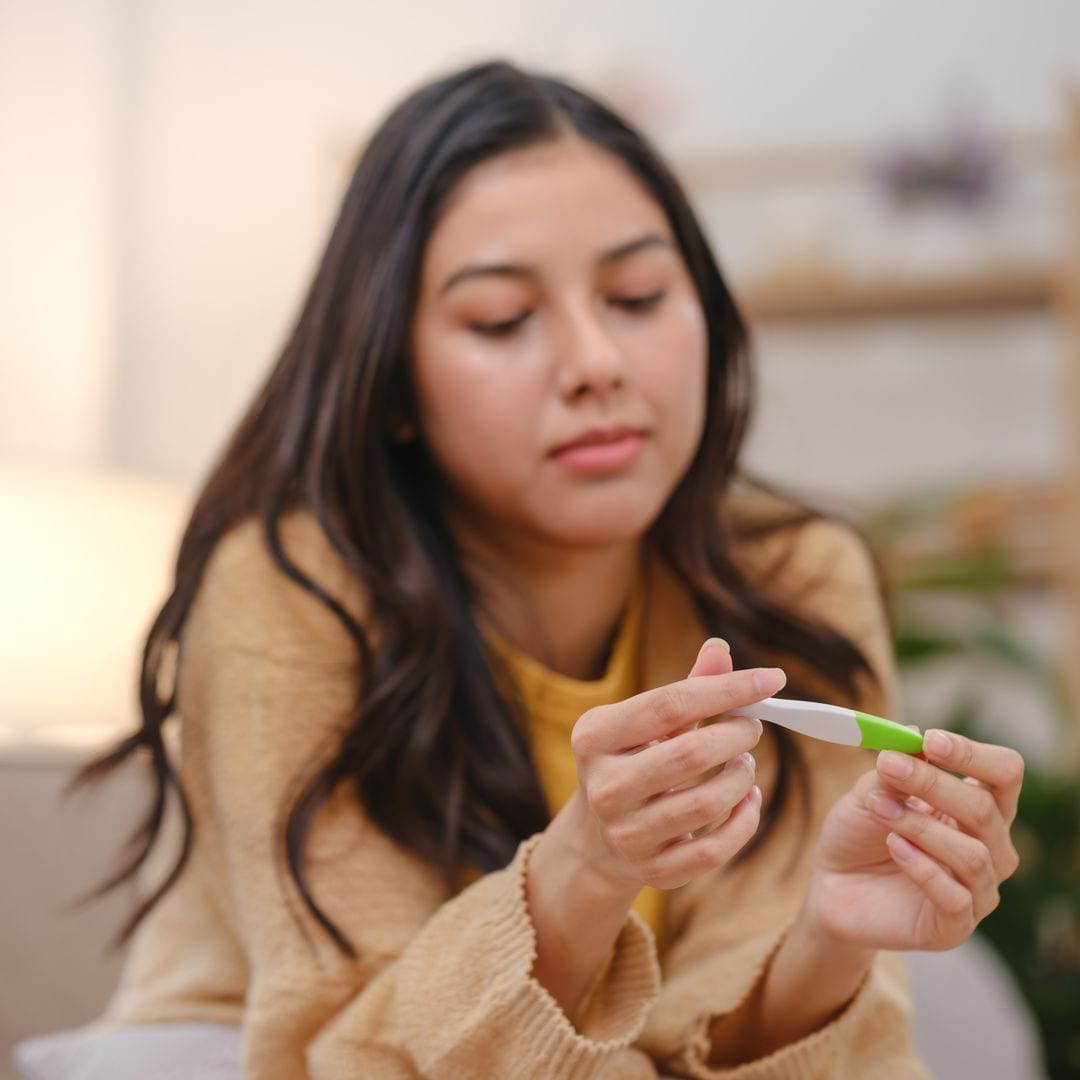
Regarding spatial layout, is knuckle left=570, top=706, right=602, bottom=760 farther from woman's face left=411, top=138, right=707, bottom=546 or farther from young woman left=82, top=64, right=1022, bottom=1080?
woman's face left=411, top=138, right=707, bottom=546

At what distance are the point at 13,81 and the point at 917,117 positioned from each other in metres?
1.34

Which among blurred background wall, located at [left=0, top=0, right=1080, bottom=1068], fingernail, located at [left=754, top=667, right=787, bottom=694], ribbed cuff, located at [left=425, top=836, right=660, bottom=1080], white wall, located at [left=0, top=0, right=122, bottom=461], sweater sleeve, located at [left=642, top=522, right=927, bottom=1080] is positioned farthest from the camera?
blurred background wall, located at [left=0, top=0, right=1080, bottom=1068]

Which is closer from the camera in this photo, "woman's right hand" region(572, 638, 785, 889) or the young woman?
"woman's right hand" region(572, 638, 785, 889)

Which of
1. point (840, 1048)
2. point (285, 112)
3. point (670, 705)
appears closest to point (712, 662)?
point (670, 705)

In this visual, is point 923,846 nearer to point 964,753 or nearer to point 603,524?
point 964,753

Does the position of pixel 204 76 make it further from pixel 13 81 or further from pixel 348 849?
pixel 348 849

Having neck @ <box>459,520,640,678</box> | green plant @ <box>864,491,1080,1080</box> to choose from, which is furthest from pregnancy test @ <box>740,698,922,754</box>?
green plant @ <box>864,491,1080,1080</box>

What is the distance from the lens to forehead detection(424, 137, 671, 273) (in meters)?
0.86

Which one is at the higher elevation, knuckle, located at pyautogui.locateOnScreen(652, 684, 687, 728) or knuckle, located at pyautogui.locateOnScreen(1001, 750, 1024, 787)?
knuckle, located at pyautogui.locateOnScreen(652, 684, 687, 728)

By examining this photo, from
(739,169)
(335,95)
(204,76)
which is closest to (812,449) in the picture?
(739,169)

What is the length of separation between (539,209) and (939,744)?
430 millimetres

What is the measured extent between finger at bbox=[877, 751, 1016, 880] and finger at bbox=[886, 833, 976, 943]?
0.02m

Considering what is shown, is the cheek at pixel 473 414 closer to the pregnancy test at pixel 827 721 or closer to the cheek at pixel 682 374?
the cheek at pixel 682 374

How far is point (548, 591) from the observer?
983 mm
